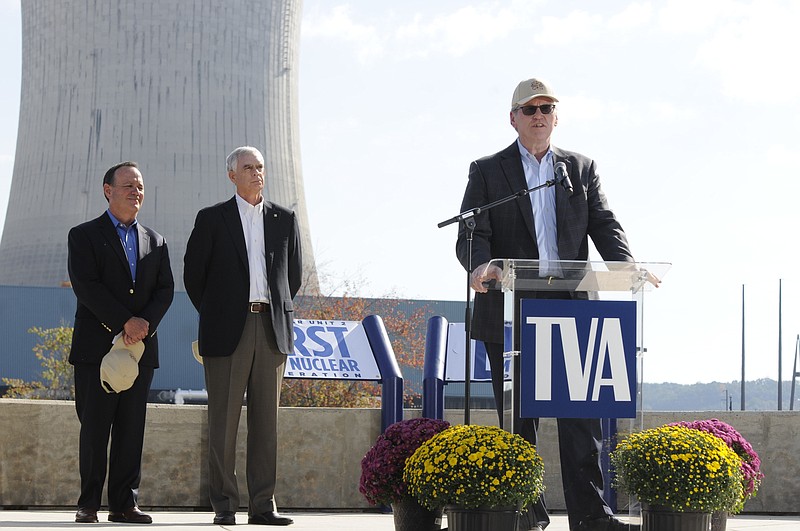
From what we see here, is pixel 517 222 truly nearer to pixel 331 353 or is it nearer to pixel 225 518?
pixel 225 518

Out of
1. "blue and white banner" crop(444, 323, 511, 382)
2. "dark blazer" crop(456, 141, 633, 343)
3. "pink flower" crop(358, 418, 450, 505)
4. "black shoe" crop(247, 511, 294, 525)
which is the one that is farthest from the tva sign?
Result: "blue and white banner" crop(444, 323, 511, 382)

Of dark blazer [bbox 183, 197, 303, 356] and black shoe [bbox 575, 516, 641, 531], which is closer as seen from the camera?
black shoe [bbox 575, 516, 641, 531]

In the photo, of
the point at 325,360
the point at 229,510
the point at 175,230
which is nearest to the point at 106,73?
the point at 175,230

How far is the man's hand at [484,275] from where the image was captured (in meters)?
4.34

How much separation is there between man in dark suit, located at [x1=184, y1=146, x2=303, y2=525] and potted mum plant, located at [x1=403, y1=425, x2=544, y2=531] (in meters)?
1.57

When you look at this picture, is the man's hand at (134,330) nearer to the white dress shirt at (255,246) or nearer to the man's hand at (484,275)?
the white dress shirt at (255,246)

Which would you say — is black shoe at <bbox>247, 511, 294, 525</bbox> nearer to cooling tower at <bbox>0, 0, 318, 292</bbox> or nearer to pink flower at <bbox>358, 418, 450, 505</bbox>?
pink flower at <bbox>358, 418, 450, 505</bbox>

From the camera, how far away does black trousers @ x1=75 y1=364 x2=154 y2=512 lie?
18.2 ft

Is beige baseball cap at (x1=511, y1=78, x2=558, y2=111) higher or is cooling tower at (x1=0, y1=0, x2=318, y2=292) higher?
cooling tower at (x1=0, y1=0, x2=318, y2=292)

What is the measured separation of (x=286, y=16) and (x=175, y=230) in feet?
22.3

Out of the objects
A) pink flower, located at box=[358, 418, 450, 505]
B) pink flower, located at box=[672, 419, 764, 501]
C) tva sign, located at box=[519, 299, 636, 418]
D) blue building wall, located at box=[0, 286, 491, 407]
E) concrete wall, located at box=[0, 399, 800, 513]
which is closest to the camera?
tva sign, located at box=[519, 299, 636, 418]

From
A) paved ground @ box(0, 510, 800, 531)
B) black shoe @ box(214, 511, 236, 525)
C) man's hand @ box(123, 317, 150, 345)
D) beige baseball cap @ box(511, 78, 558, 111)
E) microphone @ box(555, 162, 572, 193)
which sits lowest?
paved ground @ box(0, 510, 800, 531)

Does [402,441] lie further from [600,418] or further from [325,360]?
[325,360]

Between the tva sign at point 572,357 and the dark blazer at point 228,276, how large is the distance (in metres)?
1.72
